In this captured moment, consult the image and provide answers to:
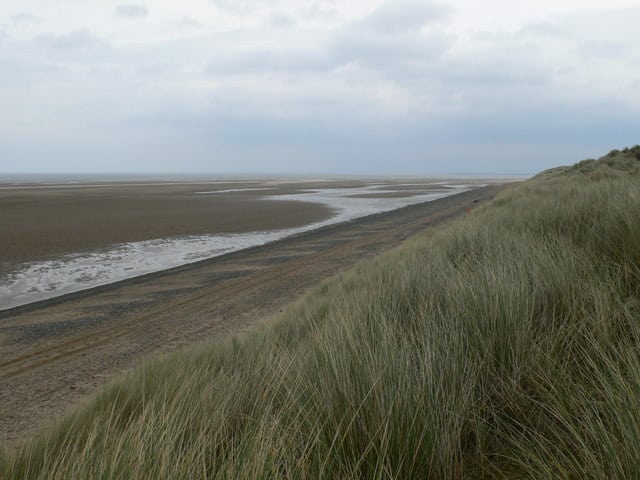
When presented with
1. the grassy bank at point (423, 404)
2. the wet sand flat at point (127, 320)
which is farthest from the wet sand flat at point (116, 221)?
the grassy bank at point (423, 404)

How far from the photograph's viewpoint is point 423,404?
2.13m

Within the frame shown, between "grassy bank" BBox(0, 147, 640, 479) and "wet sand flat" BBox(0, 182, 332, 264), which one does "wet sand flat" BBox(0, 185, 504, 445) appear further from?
"wet sand flat" BBox(0, 182, 332, 264)

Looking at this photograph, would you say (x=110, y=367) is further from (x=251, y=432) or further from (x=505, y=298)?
(x=505, y=298)

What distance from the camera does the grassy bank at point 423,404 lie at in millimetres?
1866

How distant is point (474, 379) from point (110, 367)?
575 centimetres

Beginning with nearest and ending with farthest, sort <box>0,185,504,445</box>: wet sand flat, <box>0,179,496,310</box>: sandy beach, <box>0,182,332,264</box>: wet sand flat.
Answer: <box>0,185,504,445</box>: wet sand flat
<box>0,179,496,310</box>: sandy beach
<box>0,182,332,264</box>: wet sand flat

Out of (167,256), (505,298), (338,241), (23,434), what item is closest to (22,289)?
(167,256)

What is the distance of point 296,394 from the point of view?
8.72 ft

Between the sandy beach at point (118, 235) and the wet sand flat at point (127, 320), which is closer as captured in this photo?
the wet sand flat at point (127, 320)

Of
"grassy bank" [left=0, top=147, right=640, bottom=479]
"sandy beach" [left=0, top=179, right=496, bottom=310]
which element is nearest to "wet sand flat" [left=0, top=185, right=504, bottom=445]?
"sandy beach" [left=0, top=179, right=496, bottom=310]

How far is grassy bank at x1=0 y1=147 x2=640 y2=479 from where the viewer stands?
73.5 inches

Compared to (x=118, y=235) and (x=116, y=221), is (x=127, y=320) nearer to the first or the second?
(x=118, y=235)

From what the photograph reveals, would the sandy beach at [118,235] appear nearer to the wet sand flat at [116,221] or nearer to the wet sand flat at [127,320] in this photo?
the wet sand flat at [116,221]

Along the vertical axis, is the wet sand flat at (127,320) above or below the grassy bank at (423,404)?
below
